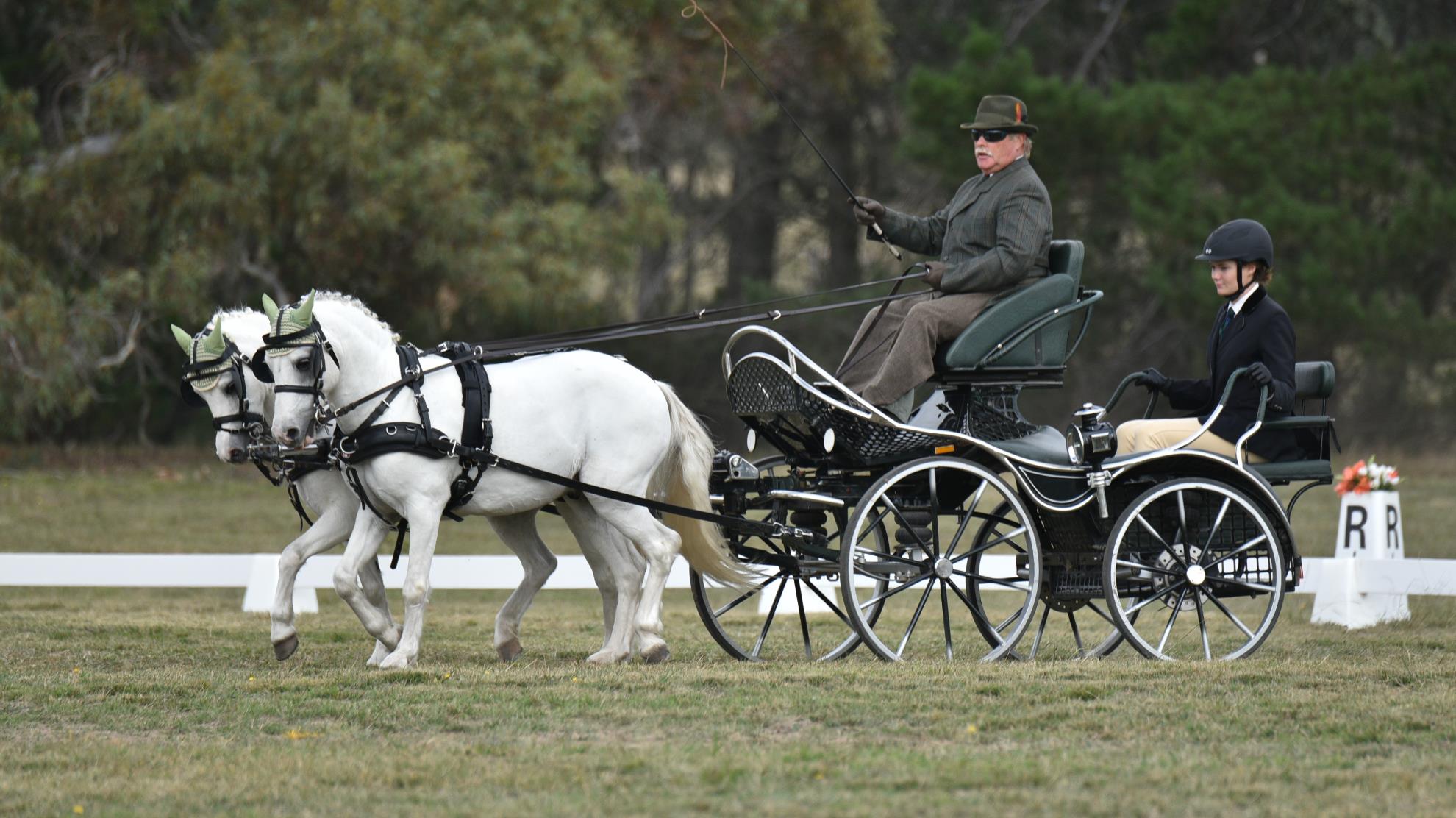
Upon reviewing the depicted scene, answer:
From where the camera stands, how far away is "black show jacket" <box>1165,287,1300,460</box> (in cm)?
792

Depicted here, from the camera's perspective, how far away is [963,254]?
320 inches

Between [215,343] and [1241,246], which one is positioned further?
[1241,246]

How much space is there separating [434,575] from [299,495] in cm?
256

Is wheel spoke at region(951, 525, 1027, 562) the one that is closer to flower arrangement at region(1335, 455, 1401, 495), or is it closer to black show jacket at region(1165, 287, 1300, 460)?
black show jacket at region(1165, 287, 1300, 460)

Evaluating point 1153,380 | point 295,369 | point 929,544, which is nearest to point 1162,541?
point 1153,380

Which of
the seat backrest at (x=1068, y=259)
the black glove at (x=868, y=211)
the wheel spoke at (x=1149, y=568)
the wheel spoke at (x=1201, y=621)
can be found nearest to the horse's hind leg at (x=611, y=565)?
the black glove at (x=868, y=211)

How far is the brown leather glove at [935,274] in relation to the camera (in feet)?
26.0

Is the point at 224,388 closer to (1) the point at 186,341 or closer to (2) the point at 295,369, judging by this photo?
(1) the point at 186,341

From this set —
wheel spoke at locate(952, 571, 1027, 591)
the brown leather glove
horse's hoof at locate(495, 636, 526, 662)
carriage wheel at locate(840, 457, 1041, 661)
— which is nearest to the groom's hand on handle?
the brown leather glove

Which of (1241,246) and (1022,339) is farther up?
(1241,246)

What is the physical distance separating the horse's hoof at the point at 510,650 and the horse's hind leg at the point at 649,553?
63 centimetres

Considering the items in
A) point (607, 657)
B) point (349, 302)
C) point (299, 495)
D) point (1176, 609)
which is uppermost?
point (349, 302)

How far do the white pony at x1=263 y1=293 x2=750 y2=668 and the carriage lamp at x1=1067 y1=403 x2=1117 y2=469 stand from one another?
5.08ft

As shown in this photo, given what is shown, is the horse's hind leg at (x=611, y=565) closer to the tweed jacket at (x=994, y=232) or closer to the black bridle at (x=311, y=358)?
the black bridle at (x=311, y=358)
